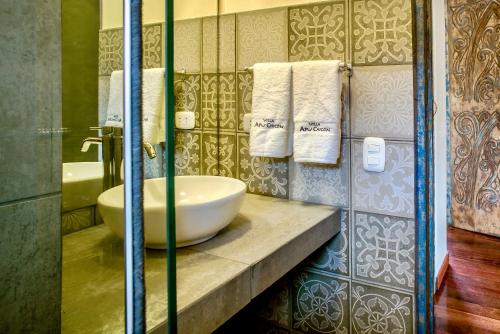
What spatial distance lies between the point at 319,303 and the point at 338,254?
234 mm

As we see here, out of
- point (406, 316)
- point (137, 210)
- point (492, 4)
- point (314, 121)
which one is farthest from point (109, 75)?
point (492, 4)

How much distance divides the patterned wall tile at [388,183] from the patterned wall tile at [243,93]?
1.63 ft

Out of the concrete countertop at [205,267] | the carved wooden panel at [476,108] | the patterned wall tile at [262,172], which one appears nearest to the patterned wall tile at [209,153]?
the patterned wall tile at [262,172]

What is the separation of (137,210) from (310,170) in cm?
112

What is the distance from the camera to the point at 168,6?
55cm

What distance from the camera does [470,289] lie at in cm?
248

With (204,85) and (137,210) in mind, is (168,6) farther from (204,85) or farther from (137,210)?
(204,85)

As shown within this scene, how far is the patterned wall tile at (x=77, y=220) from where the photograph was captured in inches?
22.7

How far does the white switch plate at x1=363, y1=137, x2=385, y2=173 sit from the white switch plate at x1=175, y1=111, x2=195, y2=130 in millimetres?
751

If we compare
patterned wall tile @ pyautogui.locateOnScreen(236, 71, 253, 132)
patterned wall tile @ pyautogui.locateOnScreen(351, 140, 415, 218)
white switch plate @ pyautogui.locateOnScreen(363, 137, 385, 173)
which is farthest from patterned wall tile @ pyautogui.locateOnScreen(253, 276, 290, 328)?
patterned wall tile @ pyautogui.locateOnScreen(236, 71, 253, 132)

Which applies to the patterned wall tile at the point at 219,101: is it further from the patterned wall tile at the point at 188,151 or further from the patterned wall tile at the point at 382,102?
the patterned wall tile at the point at 382,102

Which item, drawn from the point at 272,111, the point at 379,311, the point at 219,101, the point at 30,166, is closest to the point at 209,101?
the point at 219,101

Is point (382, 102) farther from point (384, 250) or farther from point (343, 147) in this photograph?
point (384, 250)

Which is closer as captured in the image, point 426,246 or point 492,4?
point 426,246
